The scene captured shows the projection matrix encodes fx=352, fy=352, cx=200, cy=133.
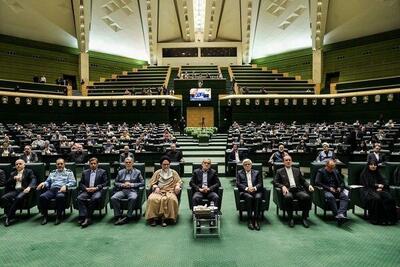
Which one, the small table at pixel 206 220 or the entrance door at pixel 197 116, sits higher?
the entrance door at pixel 197 116

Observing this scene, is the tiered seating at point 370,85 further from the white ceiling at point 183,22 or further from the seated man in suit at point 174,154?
the seated man in suit at point 174,154

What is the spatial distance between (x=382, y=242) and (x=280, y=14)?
20049 millimetres

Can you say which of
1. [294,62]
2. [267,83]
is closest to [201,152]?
[267,83]

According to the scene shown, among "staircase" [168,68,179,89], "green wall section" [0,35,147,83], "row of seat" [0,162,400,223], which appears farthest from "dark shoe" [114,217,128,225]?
"staircase" [168,68,179,89]

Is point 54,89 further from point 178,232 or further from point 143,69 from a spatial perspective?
point 178,232

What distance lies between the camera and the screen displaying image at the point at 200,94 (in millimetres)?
18734

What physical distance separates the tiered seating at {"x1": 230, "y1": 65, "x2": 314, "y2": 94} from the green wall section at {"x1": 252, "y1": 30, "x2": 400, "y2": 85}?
4.71 feet

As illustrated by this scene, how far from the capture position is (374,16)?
59.1 ft

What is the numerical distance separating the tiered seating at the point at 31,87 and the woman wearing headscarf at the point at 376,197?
14674 mm

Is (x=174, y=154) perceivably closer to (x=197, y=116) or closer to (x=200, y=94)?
(x=200, y=94)

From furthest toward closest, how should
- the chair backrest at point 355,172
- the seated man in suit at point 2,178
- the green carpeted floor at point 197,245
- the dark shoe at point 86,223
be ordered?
the chair backrest at point 355,172 < the seated man in suit at point 2,178 < the dark shoe at point 86,223 < the green carpeted floor at point 197,245

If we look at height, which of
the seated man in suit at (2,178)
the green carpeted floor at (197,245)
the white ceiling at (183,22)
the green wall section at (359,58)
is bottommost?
the green carpeted floor at (197,245)

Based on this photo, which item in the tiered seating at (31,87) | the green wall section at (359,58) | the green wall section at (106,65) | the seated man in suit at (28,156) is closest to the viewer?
the seated man in suit at (28,156)

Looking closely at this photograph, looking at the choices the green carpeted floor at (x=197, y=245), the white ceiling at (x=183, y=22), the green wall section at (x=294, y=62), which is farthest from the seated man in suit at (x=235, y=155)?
the green wall section at (x=294, y=62)
